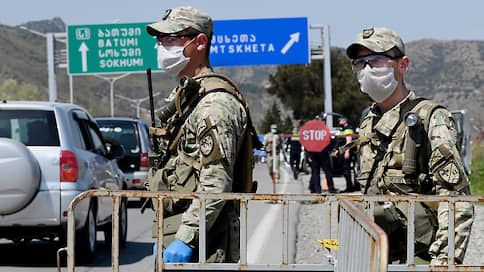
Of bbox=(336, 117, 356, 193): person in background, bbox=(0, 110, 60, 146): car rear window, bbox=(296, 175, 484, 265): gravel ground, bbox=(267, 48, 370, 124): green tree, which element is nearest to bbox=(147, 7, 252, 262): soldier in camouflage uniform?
bbox=(296, 175, 484, 265): gravel ground

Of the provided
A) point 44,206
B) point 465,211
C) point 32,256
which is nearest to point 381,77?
point 465,211

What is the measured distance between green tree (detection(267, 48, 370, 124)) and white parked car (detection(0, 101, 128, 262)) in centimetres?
6301

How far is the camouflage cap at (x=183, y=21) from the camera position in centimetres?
351

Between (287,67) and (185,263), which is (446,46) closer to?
(287,67)

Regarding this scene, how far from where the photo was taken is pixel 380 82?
3906 mm

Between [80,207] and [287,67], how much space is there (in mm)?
67701

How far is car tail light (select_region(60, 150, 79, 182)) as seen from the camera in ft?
25.5

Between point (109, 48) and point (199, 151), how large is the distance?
27699 mm

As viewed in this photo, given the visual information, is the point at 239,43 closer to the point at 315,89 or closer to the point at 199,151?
the point at 199,151

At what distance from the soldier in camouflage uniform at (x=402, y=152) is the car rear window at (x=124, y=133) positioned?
12.1 metres

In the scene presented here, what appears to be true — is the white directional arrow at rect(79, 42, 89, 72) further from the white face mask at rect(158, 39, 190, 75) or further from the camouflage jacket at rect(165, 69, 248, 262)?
the camouflage jacket at rect(165, 69, 248, 262)

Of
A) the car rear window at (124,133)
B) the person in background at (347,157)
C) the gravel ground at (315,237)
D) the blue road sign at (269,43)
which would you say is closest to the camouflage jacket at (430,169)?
the gravel ground at (315,237)

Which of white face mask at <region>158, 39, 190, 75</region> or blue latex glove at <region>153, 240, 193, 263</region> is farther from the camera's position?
white face mask at <region>158, 39, 190, 75</region>

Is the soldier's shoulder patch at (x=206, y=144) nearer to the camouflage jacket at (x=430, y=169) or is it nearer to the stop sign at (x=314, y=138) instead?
the camouflage jacket at (x=430, y=169)
